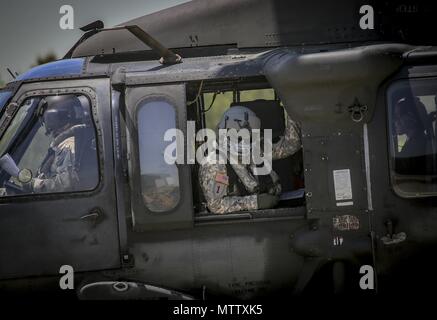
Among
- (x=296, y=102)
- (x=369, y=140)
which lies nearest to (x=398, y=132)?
(x=369, y=140)

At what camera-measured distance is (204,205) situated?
5.54m

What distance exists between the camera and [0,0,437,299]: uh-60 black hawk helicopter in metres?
5.20

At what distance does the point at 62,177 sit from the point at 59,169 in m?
0.08

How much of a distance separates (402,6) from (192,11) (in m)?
1.89

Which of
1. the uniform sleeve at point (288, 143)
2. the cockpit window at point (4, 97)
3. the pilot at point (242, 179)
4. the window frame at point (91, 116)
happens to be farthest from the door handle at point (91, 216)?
the uniform sleeve at point (288, 143)

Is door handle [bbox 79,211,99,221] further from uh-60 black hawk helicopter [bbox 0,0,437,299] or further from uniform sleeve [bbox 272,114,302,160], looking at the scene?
uniform sleeve [bbox 272,114,302,160]

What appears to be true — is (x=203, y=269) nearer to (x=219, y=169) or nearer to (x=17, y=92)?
(x=219, y=169)

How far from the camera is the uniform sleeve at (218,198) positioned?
5359 mm

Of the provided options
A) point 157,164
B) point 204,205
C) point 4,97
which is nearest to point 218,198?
point 204,205

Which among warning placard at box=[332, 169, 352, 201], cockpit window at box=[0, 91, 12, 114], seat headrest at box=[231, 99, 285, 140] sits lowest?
warning placard at box=[332, 169, 352, 201]

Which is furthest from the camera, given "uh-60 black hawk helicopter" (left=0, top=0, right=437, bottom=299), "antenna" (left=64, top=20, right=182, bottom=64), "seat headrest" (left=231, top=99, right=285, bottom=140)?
"seat headrest" (left=231, top=99, right=285, bottom=140)

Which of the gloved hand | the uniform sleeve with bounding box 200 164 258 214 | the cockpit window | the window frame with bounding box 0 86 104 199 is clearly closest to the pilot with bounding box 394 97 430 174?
the gloved hand

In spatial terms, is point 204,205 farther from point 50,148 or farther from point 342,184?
point 50,148

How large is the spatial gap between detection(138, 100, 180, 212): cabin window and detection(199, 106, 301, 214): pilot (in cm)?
30
